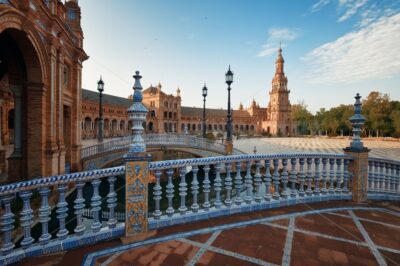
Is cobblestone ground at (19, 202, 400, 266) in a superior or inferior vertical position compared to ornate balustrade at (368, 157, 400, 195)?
inferior

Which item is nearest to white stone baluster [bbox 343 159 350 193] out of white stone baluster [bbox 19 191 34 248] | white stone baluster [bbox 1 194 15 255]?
white stone baluster [bbox 19 191 34 248]

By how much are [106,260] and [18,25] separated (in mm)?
7947

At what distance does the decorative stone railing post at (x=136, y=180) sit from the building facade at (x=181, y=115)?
123ft

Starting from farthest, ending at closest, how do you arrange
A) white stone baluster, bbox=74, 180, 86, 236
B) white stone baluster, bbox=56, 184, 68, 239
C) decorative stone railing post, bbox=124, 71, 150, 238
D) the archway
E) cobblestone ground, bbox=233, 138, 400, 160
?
cobblestone ground, bbox=233, 138, 400, 160 → the archway → decorative stone railing post, bbox=124, 71, 150, 238 → white stone baluster, bbox=74, 180, 86, 236 → white stone baluster, bbox=56, 184, 68, 239

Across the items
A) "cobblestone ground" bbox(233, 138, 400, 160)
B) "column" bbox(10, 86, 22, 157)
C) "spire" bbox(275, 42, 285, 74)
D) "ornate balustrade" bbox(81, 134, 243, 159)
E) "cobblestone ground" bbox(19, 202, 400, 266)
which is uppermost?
"spire" bbox(275, 42, 285, 74)


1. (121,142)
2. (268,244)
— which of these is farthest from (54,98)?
(268,244)

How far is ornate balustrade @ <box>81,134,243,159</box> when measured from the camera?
14.5 metres

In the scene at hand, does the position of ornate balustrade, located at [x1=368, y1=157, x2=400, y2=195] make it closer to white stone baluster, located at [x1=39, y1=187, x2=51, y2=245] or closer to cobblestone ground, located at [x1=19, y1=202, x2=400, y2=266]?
cobblestone ground, located at [x1=19, y1=202, x2=400, y2=266]

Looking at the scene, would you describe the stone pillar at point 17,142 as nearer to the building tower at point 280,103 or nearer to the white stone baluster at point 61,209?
the white stone baluster at point 61,209

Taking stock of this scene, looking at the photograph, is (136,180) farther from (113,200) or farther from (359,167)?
(359,167)

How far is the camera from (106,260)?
2.58 m

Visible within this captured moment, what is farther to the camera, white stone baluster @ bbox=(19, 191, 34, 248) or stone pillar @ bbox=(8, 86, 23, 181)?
stone pillar @ bbox=(8, 86, 23, 181)

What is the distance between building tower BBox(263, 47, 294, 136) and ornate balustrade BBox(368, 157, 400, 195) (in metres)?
69.5

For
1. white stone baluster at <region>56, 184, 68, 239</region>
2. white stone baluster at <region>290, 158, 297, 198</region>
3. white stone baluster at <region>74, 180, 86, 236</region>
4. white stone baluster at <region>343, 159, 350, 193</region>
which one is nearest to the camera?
white stone baluster at <region>56, 184, 68, 239</region>
